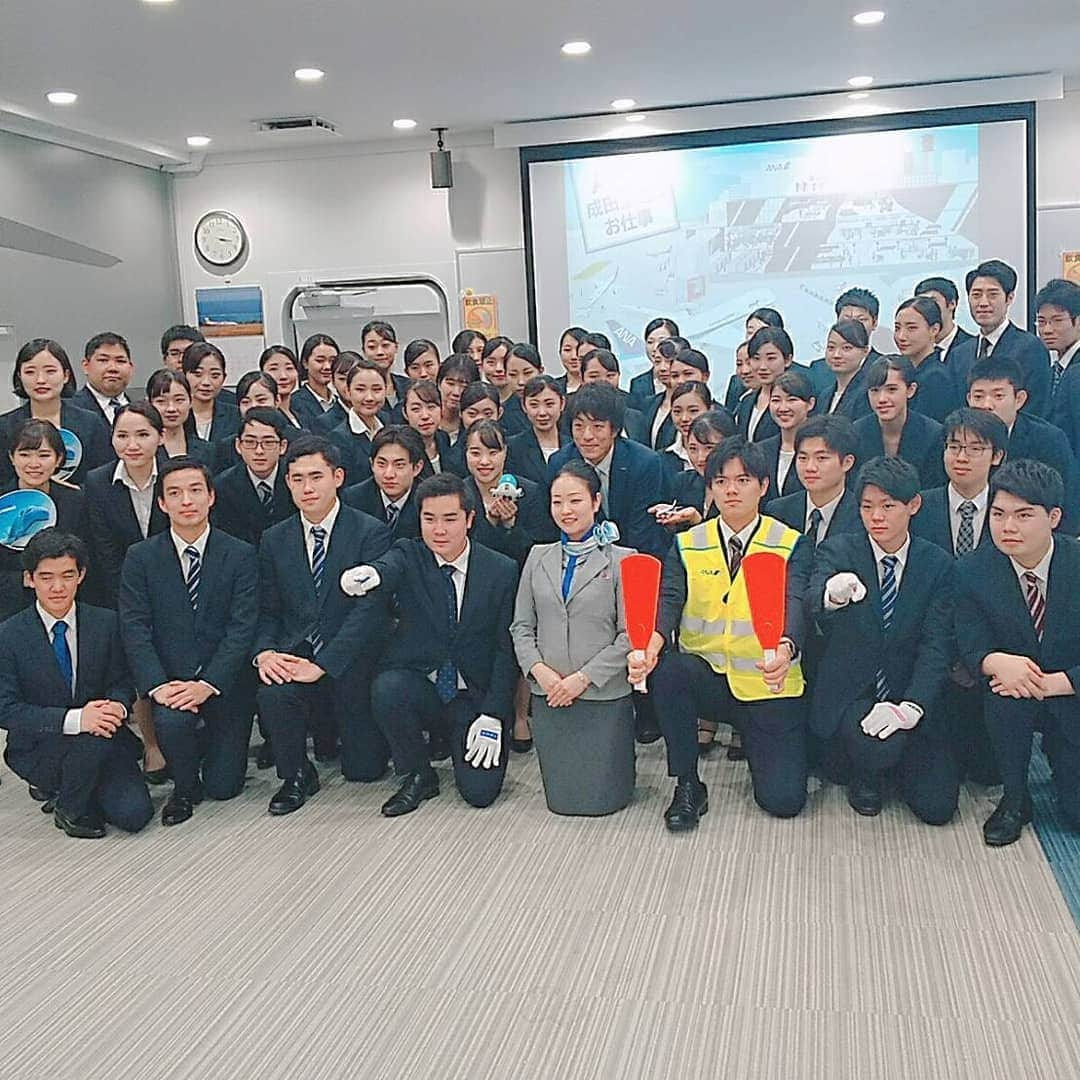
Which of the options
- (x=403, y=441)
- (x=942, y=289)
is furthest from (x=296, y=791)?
(x=942, y=289)

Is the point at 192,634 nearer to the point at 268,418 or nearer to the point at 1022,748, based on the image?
the point at 268,418

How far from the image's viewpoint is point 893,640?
3.28 m

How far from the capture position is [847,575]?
3.14 metres

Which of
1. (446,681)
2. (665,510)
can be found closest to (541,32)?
(665,510)

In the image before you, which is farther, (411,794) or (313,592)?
(313,592)

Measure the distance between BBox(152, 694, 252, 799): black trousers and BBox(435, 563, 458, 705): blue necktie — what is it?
62cm

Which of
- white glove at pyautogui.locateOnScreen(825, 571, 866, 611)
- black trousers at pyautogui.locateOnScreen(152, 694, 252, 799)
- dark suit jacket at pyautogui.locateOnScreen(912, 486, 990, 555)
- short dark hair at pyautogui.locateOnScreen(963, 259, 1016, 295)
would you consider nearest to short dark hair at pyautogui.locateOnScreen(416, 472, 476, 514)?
black trousers at pyautogui.locateOnScreen(152, 694, 252, 799)

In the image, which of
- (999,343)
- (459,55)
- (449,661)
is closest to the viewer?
(449,661)

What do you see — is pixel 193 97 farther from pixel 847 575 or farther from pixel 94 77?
pixel 847 575

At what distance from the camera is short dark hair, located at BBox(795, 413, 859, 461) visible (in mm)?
3479

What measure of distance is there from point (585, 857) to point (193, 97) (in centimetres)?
511

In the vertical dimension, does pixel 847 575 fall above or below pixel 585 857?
above

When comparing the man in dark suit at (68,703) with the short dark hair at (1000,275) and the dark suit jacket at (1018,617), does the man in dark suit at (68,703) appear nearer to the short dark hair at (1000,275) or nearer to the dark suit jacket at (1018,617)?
the dark suit jacket at (1018,617)

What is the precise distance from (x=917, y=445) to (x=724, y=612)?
1.10m
